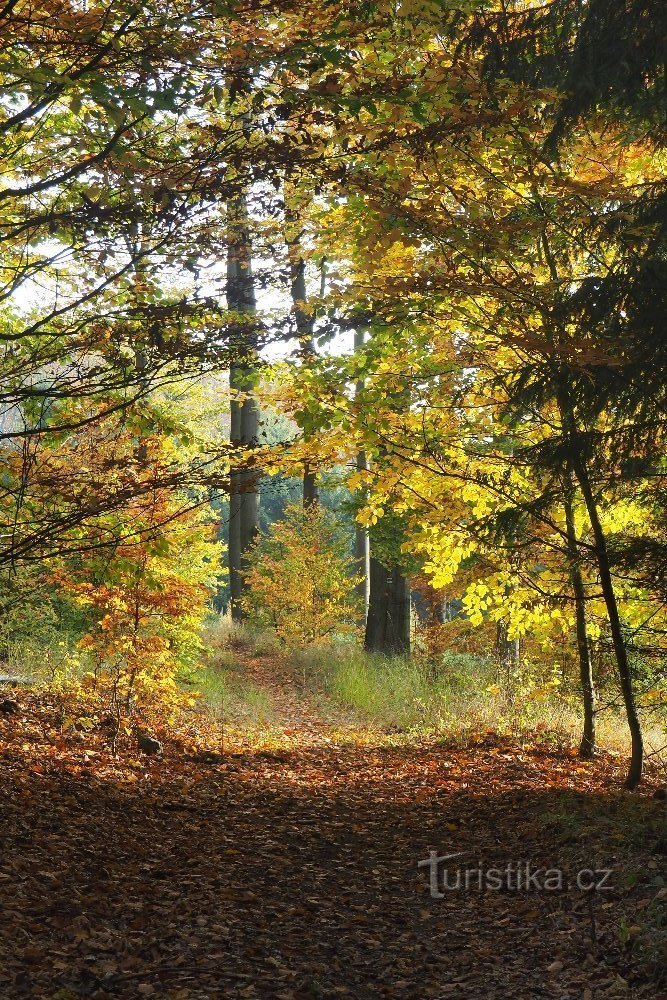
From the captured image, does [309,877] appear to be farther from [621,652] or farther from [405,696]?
[405,696]

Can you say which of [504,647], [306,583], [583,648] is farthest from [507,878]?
[306,583]

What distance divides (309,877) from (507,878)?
1.23m

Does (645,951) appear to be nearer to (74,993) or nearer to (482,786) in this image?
(74,993)

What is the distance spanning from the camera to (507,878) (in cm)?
522

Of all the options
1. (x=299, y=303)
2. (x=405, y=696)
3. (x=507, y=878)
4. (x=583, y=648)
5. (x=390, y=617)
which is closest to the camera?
(x=507, y=878)

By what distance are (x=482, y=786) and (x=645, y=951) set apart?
126 inches

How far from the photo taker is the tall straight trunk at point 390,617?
15461 mm

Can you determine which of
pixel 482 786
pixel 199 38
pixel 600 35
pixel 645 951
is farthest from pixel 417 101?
pixel 482 786

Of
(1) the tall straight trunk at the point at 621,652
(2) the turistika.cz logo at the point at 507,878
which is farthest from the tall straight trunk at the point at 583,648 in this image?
(2) the turistika.cz logo at the point at 507,878

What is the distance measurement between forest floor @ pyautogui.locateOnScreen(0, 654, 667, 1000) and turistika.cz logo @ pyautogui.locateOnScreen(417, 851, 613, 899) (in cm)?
4

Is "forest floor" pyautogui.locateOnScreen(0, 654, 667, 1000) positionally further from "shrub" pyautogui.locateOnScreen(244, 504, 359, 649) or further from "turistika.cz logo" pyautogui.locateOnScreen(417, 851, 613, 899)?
"shrub" pyautogui.locateOnScreen(244, 504, 359, 649)

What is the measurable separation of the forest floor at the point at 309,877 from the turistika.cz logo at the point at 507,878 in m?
0.04

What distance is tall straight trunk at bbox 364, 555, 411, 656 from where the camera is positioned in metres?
15.5

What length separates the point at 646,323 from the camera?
5.40m
